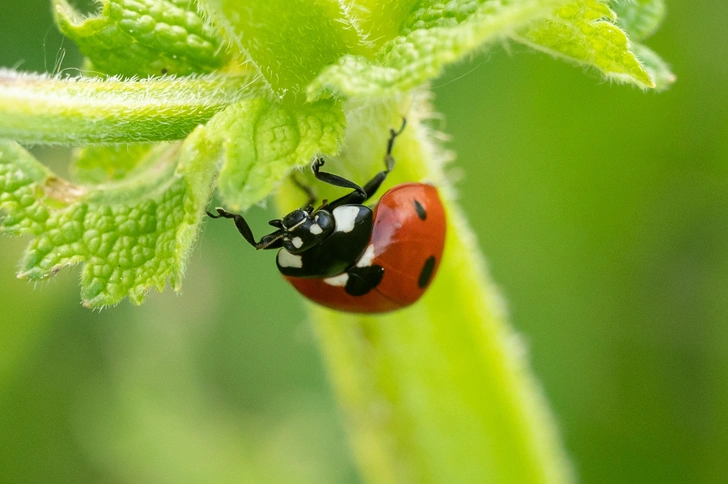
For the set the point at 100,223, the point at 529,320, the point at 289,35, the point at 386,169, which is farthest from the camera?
the point at 529,320

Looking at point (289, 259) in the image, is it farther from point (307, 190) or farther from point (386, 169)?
point (386, 169)

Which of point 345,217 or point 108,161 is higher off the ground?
point 108,161

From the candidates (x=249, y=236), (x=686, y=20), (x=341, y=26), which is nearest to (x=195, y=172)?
(x=341, y=26)

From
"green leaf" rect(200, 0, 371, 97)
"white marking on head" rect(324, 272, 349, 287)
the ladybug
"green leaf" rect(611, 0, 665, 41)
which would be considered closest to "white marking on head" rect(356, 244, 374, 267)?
the ladybug

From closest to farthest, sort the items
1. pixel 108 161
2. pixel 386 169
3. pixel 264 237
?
1. pixel 108 161
2. pixel 386 169
3. pixel 264 237

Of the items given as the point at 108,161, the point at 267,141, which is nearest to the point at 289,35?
the point at 267,141

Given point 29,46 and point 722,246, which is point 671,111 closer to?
point 722,246

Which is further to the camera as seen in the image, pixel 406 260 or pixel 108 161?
pixel 406 260

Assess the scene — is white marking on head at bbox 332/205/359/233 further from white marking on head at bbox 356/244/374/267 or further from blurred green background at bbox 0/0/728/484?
blurred green background at bbox 0/0/728/484
